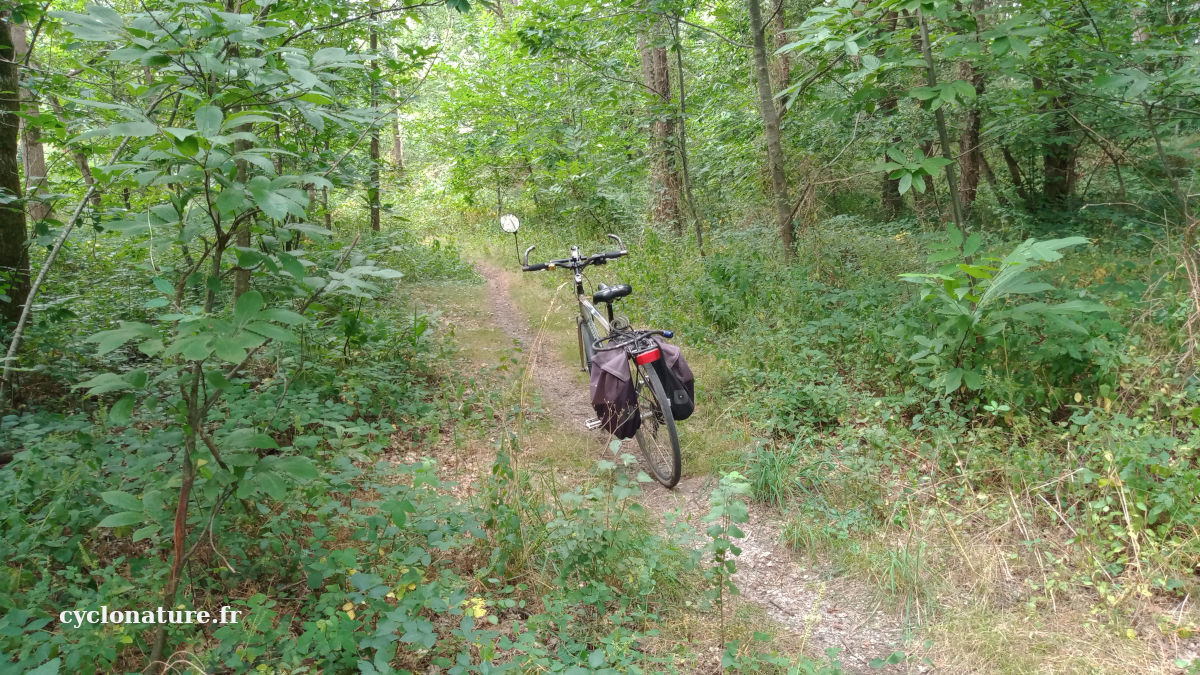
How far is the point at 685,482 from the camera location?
182 inches

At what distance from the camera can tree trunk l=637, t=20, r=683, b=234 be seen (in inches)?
428

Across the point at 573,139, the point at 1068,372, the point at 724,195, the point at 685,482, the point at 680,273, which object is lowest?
the point at 685,482

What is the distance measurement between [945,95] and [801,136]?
4.89m

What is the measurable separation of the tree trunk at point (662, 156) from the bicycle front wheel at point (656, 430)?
6522 mm

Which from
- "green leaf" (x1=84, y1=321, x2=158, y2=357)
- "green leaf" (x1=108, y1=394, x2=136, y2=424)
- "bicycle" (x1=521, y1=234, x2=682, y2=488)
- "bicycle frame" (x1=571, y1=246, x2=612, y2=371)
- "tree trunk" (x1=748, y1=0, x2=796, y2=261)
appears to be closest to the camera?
"green leaf" (x1=84, y1=321, x2=158, y2=357)

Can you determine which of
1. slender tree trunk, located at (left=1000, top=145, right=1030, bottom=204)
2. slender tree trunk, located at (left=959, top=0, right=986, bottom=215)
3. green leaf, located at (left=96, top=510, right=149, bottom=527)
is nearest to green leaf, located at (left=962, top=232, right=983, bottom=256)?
green leaf, located at (left=96, top=510, right=149, bottom=527)

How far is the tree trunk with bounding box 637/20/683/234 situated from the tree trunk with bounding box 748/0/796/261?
3.32 meters

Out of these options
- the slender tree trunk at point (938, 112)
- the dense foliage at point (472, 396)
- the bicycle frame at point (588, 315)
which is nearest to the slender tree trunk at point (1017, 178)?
the dense foliage at point (472, 396)

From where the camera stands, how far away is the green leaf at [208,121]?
1.89 m

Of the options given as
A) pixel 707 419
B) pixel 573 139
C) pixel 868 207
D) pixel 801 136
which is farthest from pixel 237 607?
pixel 868 207

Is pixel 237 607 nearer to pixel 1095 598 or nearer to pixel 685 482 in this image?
pixel 685 482

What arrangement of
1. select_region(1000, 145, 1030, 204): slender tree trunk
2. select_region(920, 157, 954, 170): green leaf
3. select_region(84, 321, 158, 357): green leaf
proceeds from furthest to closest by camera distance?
select_region(1000, 145, 1030, 204): slender tree trunk → select_region(920, 157, 954, 170): green leaf → select_region(84, 321, 158, 357): green leaf

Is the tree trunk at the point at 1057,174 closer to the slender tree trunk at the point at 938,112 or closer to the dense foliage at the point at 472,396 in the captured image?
the dense foliage at the point at 472,396

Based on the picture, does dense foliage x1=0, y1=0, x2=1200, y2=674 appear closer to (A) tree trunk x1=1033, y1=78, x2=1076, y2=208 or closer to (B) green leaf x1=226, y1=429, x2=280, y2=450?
(B) green leaf x1=226, y1=429, x2=280, y2=450
